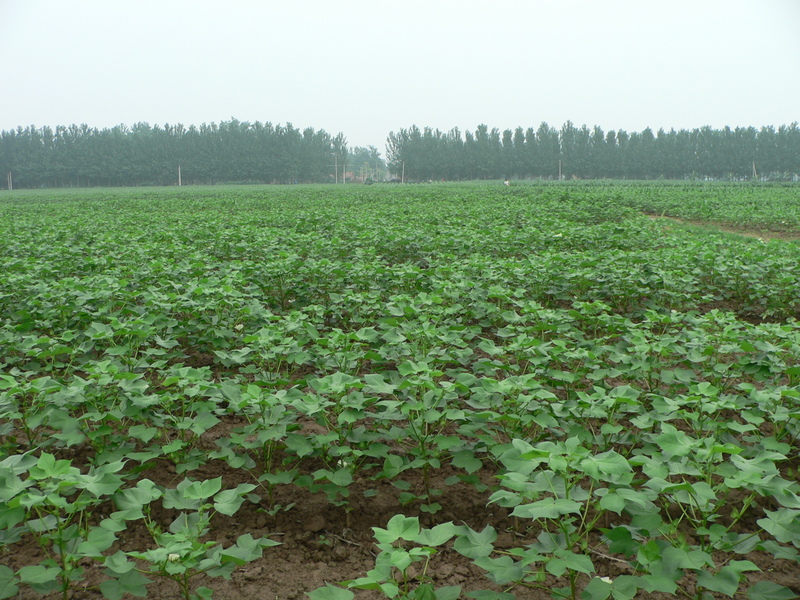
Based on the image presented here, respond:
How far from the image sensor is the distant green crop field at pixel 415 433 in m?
1.79

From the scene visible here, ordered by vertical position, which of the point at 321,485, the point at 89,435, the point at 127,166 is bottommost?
the point at 321,485

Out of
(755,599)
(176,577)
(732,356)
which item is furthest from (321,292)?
(755,599)

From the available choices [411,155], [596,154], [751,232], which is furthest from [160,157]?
[751,232]

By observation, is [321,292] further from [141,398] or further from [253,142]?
[253,142]

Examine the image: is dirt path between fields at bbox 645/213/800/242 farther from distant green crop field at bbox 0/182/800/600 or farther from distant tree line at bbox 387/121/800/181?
distant tree line at bbox 387/121/800/181

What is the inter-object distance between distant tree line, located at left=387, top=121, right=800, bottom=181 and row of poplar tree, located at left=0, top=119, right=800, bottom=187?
13 cm

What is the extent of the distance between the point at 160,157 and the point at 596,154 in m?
61.2

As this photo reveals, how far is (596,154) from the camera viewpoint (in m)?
75.1

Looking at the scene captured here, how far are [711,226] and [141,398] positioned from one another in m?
15.6

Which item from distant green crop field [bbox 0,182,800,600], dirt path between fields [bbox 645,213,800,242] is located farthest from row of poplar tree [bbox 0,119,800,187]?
distant green crop field [bbox 0,182,800,600]

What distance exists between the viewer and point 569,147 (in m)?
76.6

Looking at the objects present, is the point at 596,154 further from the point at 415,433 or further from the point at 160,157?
the point at 415,433

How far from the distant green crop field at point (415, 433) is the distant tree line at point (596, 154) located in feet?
246

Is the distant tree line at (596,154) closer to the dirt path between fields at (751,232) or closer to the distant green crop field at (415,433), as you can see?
the dirt path between fields at (751,232)
